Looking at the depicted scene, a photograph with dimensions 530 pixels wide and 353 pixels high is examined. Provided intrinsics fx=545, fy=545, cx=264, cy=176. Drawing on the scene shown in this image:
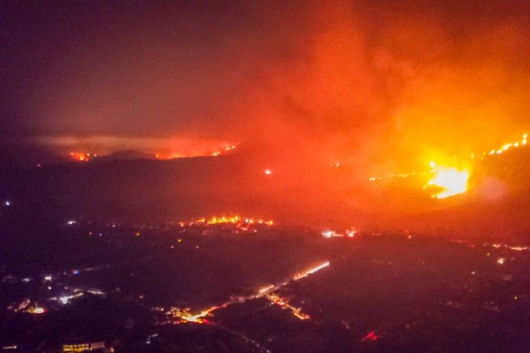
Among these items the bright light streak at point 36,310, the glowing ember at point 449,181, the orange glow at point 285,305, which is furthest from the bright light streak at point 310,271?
the glowing ember at point 449,181

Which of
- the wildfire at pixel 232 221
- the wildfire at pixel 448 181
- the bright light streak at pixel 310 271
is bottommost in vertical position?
the bright light streak at pixel 310 271

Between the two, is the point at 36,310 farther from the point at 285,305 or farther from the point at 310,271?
the point at 310,271

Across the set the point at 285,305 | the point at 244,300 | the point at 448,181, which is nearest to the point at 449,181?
the point at 448,181

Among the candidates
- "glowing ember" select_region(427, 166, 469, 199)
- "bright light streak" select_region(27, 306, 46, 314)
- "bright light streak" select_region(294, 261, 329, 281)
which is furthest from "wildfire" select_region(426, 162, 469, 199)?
"bright light streak" select_region(27, 306, 46, 314)

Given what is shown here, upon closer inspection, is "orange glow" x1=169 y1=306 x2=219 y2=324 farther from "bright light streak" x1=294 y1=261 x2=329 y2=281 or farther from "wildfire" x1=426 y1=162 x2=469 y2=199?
"wildfire" x1=426 y1=162 x2=469 y2=199

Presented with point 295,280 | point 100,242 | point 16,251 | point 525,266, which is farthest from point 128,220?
point 525,266

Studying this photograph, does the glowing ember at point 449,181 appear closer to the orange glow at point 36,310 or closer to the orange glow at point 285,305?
the orange glow at point 285,305

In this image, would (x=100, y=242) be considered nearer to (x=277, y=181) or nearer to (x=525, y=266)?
(x=277, y=181)
